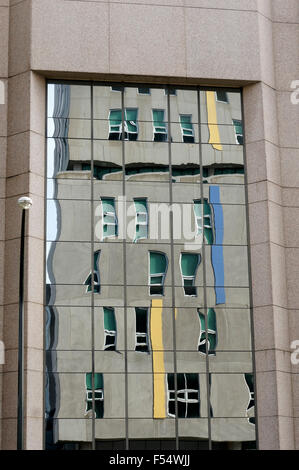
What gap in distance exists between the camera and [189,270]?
111 ft

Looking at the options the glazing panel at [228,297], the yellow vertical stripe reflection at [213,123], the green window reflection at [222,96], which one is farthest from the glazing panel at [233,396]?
the green window reflection at [222,96]

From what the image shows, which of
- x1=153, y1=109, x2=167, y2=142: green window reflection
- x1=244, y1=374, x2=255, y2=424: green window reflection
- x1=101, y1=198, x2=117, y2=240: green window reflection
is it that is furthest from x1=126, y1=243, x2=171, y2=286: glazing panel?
x1=244, y1=374, x2=255, y2=424: green window reflection

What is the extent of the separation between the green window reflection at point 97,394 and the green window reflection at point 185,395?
2.10 m

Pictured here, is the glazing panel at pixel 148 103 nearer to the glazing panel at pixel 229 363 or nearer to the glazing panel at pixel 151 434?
the glazing panel at pixel 229 363

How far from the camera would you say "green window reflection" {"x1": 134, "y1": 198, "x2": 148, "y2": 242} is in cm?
3403

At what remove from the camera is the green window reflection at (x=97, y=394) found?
106ft

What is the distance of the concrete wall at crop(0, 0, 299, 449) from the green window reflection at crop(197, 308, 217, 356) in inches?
54.1

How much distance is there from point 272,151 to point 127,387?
928 cm

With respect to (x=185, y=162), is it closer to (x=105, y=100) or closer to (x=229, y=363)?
(x=105, y=100)

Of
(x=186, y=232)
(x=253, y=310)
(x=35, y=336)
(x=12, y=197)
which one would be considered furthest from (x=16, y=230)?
(x=253, y=310)

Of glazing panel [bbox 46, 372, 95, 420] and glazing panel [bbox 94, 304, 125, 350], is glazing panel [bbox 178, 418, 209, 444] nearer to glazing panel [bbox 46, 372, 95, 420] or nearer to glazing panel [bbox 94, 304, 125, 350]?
glazing panel [bbox 94, 304, 125, 350]

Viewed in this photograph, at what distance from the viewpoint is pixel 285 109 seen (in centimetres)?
3566
